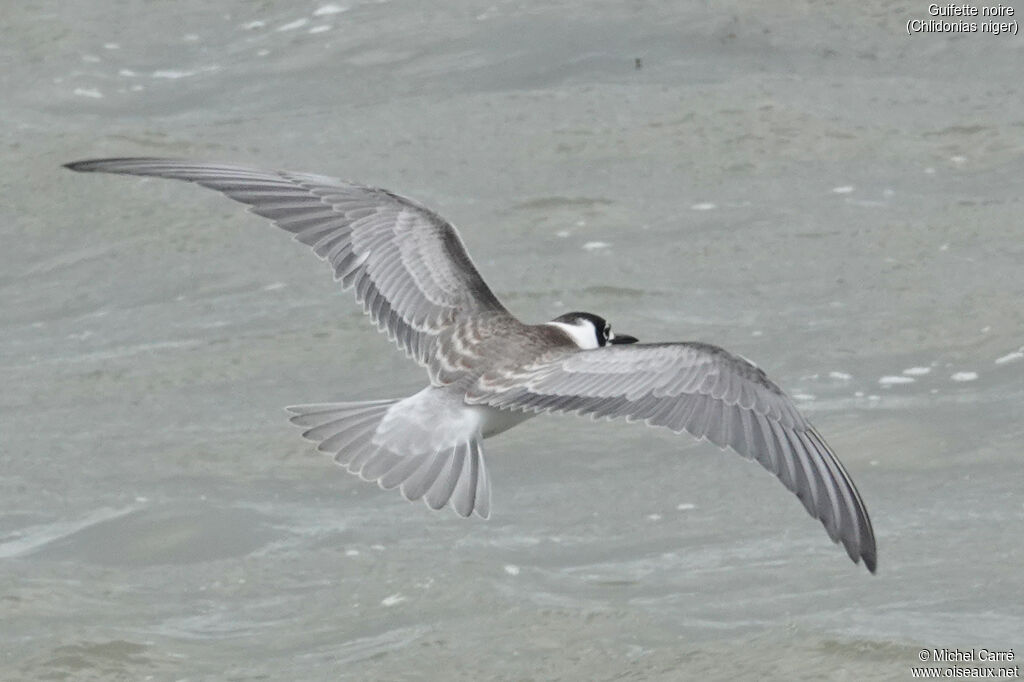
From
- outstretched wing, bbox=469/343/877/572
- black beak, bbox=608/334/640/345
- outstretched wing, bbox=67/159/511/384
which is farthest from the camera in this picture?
outstretched wing, bbox=67/159/511/384

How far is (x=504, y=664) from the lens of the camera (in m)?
6.84

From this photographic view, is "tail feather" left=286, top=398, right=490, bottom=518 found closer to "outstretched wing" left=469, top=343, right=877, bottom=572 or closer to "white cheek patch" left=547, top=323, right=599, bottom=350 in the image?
"outstretched wing" left=469, top=343, right=877, bottom=572

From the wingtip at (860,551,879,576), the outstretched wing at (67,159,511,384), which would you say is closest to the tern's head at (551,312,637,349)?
the outstretched wing at (67,159,511,384)

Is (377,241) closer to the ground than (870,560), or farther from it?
farther from it

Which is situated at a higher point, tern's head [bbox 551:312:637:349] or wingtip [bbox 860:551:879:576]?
tern's head [bbox 551:312:637:349]

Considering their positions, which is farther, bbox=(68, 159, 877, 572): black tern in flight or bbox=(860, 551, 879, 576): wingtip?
bbox=(68, 159, 877, 572): black tern in flight

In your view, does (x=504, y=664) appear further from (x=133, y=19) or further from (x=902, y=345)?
(x=133, y=19)

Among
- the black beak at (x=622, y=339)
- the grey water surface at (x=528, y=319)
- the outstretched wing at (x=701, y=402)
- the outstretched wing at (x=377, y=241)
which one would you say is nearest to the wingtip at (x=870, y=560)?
the outstretched wing at (x=701, y=402)

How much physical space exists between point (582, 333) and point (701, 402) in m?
0.89

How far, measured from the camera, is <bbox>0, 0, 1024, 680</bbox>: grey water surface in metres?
7.09

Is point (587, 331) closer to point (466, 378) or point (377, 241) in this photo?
point (466, 378)

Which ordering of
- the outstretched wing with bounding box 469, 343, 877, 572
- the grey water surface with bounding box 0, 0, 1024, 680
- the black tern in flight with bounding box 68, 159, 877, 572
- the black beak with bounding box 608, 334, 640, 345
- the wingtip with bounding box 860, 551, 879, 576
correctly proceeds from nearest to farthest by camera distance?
the wingtip with bounding box 860, 551, 879, 576 → the outstretched wing with bounding box 469, 343, 877, 572 → the black tern in flight with bounding box 68, 159, 877, 572 → the black beak with bounding box 608, 334, 640, 345 → the grey water surface with bounding box 0, 0, 1024, 680

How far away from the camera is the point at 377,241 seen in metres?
7.18

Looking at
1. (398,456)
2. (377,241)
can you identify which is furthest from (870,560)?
(377,241)
